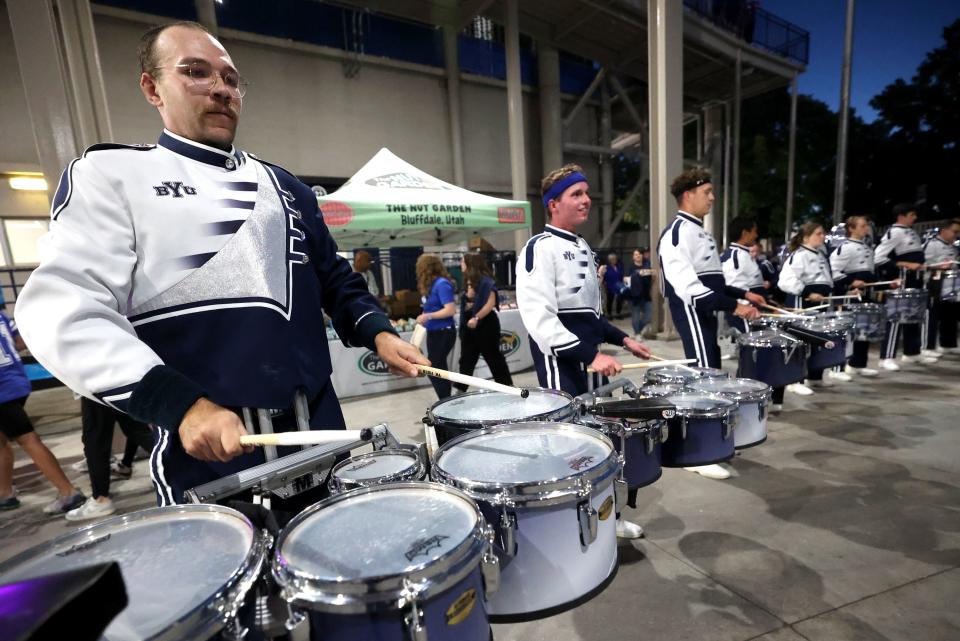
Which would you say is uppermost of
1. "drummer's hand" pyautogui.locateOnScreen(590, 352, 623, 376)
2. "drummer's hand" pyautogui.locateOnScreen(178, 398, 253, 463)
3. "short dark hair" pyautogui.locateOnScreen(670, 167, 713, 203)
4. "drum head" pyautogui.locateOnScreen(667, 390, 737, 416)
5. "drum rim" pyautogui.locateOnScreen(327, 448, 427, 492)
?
"short dark hair" pyautogui.locateOnScreen(670, 167, 713, 203)

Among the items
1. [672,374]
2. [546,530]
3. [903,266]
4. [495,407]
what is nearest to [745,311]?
[672,374]

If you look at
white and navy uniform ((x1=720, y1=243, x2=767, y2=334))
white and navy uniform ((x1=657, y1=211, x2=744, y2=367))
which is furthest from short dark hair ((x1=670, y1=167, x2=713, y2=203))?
white and navy uniform ((x1=720, y1=243, x2=767, y2=334))

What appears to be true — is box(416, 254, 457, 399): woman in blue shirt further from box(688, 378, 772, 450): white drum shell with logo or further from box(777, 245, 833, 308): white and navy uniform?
box(777, 245, 833, 308): white and navy uniform

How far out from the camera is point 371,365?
6.32 m

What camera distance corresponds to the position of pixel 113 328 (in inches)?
37.0

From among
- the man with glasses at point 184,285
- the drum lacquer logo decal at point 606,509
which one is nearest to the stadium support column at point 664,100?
the drum lacquer logo decal at point 606,509

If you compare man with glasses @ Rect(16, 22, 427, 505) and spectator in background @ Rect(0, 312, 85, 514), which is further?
spectator in background @ Rect(0, 312, 85, 514)

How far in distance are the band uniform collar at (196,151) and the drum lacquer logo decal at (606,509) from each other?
1423 millimetres

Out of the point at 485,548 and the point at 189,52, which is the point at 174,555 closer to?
the point at 485,548

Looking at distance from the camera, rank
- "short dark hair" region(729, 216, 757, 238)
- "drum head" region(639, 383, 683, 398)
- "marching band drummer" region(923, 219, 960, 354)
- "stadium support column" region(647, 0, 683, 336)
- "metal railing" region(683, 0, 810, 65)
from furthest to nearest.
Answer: "metal railing" region(683, 0, 810, 65) → "stadium support column" region(647, 0, 683, 336) → "marching band drummer" region(923, 219, 960, 354) → "short dark hair" region(729, 216, 757, 238) → "drum head" region(639, 383, 683, 398)

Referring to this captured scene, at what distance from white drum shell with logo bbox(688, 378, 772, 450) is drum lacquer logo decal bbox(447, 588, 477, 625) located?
6.13ft

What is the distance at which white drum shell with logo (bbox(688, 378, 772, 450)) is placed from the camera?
235cm

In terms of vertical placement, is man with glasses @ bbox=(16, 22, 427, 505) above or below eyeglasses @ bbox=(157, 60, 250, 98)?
below

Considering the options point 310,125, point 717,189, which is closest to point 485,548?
point 310,125
